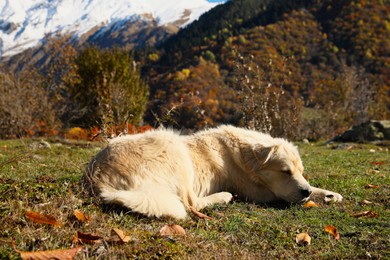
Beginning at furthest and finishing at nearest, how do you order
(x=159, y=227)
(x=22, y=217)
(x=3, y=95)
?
1. (x=3, y=95)
2. (x=159, y=227)
3. (x=22, y=217)

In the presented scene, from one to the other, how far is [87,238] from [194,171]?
253cm

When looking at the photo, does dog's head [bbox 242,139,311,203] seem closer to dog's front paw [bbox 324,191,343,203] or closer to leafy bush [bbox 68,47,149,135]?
dog's front paw [bbox 324,191,343,203]

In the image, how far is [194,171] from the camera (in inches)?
205

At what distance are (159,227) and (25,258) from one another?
1358 mm

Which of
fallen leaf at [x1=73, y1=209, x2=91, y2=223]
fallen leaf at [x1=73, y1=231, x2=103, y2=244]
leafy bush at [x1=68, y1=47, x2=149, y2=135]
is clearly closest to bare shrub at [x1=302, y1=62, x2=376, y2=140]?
leafy bush at [x1=68, y1=47, x2=149, y2=135]

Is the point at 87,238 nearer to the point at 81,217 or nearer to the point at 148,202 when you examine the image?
the point at 81,217

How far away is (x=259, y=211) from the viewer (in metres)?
4.51

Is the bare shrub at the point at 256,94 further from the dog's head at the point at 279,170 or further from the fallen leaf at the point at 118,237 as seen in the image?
the fallen leaf at the point at 118,237

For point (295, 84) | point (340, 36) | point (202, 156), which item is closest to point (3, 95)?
point (202, 156)

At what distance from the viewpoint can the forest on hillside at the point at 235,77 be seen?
45.8 ft

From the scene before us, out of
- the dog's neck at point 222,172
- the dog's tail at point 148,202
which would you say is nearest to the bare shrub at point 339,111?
the dog's neck at point 222,172

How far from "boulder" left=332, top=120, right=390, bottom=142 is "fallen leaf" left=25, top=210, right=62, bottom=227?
55.8 feet

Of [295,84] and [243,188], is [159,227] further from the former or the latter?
[295,84]

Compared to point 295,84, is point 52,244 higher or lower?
higher
